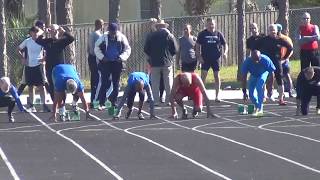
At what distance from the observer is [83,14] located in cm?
4634

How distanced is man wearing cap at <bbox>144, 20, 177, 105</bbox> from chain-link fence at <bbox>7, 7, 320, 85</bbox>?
8723 mm

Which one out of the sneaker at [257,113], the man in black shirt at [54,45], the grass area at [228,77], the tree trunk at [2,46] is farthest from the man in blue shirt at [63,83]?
the tree trunk at [2,46]

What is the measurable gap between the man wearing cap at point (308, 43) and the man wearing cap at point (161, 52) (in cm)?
311

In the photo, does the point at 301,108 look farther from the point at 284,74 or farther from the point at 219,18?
the point at 219,18

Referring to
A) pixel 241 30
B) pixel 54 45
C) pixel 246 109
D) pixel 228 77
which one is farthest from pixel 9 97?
pixel 228 77

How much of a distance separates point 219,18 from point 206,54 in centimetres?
1183

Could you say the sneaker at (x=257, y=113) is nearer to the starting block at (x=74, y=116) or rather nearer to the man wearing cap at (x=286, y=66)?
the man wearing cap at (x=286, y=66)

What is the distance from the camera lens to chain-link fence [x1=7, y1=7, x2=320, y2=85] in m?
31.5

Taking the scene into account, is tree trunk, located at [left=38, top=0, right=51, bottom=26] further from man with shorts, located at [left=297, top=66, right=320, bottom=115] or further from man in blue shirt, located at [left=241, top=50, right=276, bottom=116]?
man with shorts, located at [left=297, top=66, right=320, bottom=115]

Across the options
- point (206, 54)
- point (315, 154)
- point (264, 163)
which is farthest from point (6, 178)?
point (206, 54)

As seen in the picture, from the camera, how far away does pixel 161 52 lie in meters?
22.8

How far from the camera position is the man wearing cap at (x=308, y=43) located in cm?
2391

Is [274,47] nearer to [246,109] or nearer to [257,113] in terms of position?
[246,109]

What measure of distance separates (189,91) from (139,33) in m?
13.1
